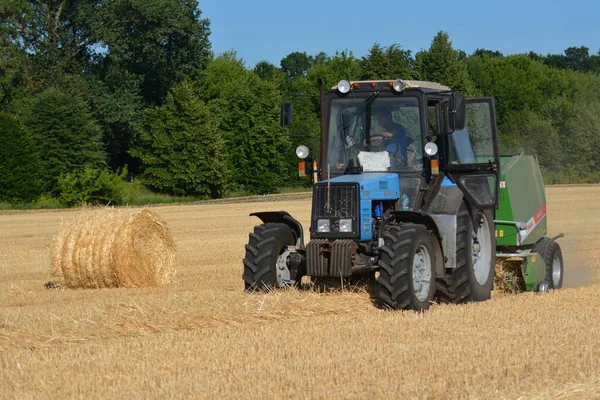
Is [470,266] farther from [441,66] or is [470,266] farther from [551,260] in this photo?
[441,66]

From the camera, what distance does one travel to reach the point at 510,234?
12406mm

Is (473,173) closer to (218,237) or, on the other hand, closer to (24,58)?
Result: (218,237)

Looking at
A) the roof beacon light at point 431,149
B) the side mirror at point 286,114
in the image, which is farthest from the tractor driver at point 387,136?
the side mirror at point 286,114

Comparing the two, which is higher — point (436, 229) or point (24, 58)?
point (24, 58)

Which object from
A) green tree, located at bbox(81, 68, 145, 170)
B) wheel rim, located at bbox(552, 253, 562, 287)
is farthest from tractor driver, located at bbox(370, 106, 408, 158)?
green tree, located at bbox(81, 68, 145, 170)

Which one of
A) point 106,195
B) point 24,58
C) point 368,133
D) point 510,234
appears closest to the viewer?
point 368,133

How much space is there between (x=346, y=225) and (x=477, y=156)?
2.49 metres

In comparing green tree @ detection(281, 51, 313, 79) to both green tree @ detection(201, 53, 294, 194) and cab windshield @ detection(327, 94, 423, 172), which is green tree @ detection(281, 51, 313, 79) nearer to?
green tree @ detection(201, 53, 294, 194)

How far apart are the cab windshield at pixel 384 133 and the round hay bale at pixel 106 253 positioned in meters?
4.80

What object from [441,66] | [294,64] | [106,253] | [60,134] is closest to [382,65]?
[441,66]

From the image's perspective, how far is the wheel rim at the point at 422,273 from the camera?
32.2 ft

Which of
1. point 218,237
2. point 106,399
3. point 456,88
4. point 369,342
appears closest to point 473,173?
point 369,342

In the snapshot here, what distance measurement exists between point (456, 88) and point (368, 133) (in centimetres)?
4511

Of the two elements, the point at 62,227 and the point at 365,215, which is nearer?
the point at 365,215
